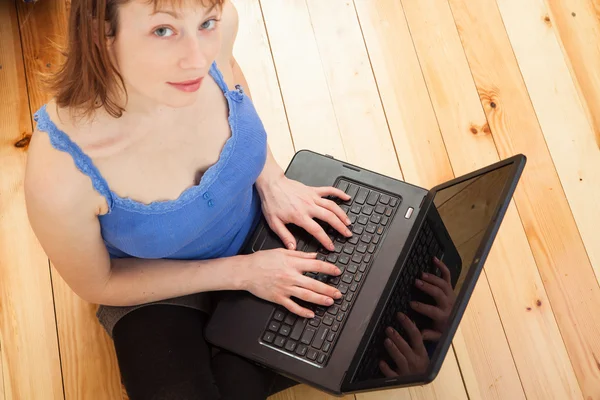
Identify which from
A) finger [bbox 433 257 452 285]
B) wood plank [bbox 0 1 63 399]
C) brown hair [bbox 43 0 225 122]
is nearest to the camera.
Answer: brown hair [bbox 43 0 225 122]

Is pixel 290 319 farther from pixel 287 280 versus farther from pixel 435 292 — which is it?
pixel 435 292

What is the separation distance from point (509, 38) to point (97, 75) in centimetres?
129

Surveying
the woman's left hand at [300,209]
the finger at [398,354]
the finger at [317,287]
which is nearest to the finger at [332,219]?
the woman's left hand at [300,209]

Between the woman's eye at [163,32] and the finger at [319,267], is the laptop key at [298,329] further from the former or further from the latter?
the woman's eye at [163,32]

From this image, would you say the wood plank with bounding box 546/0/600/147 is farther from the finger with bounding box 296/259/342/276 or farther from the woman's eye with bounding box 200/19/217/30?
the woman's eye with bounding box 200/19/217/30

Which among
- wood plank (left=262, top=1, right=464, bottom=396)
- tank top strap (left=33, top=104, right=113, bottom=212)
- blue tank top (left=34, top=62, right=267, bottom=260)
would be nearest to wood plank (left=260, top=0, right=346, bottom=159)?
wood plank (left=262, top=1, right=464, bottom=396)

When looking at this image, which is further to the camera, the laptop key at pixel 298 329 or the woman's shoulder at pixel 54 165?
the laptop key at pixel 298 329

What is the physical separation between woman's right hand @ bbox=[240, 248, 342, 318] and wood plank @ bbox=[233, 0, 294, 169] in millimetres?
484

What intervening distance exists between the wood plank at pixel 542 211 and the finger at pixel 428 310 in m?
0.54

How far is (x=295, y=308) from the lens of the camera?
3.65 feet

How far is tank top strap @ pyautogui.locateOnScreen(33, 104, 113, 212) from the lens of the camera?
0.85 metres

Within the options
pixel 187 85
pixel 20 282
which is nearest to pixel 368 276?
pixel 187 85

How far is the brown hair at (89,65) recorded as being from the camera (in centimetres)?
71

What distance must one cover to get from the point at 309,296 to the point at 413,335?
0.20m
